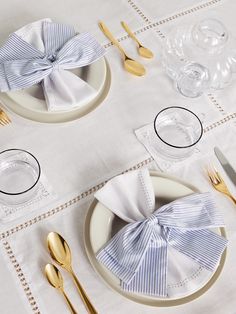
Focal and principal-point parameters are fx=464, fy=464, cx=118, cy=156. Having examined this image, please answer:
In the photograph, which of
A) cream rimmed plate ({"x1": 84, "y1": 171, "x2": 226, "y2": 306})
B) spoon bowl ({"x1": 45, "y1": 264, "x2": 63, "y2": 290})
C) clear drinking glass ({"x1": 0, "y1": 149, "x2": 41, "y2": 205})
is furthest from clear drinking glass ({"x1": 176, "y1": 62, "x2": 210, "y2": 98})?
spoon bowl ({"x1": 45, "y1": 264, "x2": 63, "y2": 290})

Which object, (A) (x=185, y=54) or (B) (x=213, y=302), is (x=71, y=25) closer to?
(A) (x=185, y=54)

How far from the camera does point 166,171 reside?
34.3 inches

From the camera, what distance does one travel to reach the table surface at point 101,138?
0.74 metres

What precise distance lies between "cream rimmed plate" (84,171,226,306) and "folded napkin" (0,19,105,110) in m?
0.23

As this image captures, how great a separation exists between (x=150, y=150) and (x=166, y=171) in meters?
0.05

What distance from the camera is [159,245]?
28.8 inches

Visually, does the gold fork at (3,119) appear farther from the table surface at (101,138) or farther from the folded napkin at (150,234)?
the folded napkin at (150,234)

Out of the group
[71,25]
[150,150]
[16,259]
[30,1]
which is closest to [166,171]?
[150,150]

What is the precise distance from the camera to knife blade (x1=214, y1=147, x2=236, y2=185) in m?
0.87

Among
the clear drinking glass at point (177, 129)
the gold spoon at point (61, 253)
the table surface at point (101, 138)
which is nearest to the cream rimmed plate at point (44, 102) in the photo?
the table surface at point (101, 138)

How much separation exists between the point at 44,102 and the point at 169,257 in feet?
1.24

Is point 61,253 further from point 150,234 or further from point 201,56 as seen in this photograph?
point 201,56

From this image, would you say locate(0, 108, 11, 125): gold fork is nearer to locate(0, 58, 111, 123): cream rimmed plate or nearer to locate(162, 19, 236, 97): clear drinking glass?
locate(0, 58, 111, 123): cream rimmed plate

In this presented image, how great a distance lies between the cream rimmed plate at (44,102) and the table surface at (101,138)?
0.05 feet
